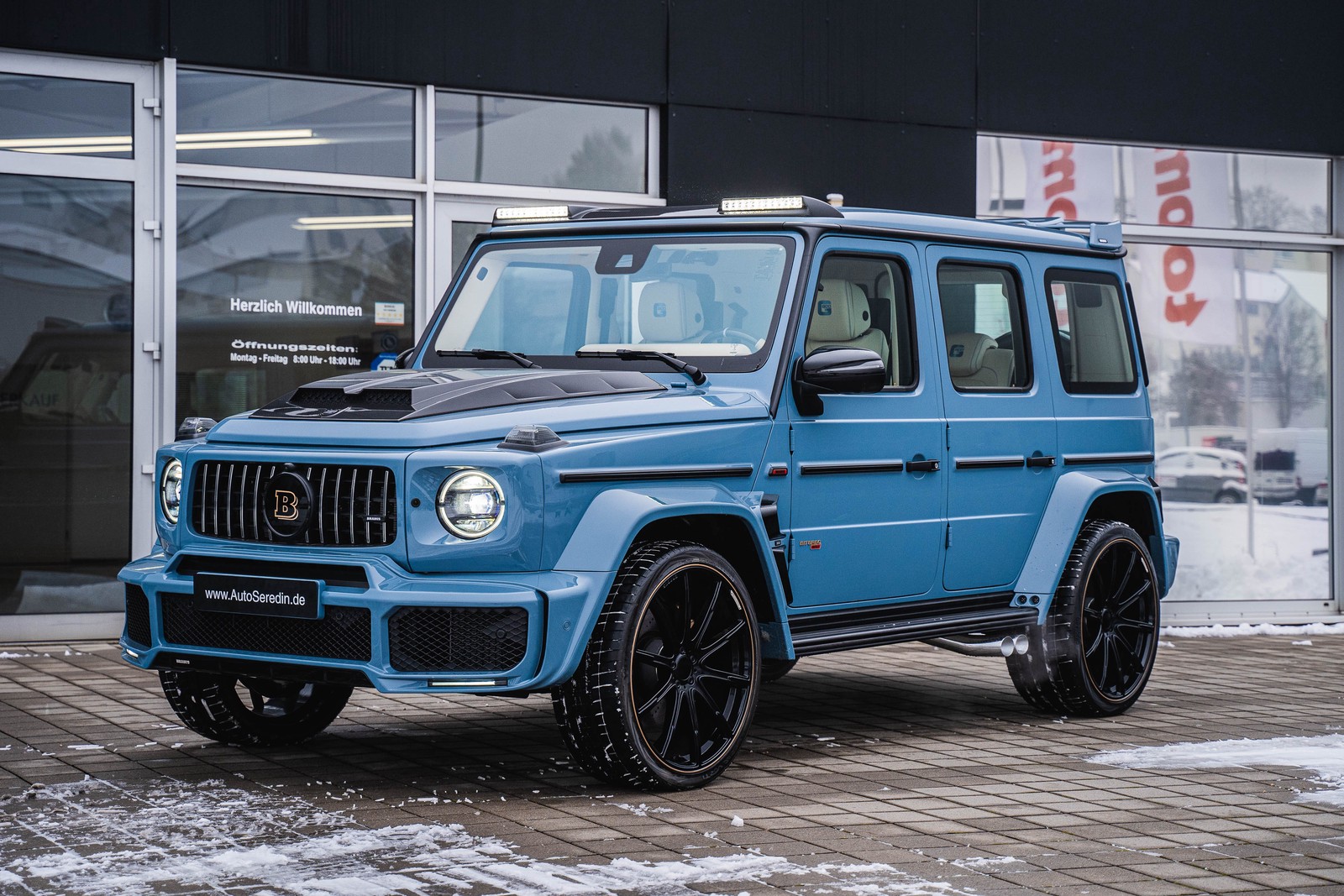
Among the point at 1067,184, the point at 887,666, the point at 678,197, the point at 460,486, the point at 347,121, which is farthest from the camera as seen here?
the point at 1067,184

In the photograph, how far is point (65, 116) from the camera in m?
10.2

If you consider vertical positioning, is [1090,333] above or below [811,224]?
below

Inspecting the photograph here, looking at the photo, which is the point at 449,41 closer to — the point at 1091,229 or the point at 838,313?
the point at 1091,229

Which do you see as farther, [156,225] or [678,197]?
[678,197]

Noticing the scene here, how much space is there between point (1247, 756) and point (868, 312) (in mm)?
2308

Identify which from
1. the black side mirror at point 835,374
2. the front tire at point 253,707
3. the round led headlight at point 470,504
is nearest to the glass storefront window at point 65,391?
the front tire at point 253,707

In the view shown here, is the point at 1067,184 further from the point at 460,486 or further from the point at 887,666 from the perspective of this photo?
the point at 460,486

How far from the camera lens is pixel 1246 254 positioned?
13.3m

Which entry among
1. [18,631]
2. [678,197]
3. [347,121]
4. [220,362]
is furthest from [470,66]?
[18,631]

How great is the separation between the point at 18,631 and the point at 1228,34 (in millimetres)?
9304

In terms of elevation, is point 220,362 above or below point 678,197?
below

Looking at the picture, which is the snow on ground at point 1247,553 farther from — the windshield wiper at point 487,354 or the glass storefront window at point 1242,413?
the windshield wiper at point 487,354

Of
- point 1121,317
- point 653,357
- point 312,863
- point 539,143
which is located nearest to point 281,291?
point 539,143

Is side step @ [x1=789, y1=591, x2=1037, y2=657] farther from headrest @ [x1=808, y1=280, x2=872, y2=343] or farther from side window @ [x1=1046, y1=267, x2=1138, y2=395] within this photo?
side window @ [x1=1046, y1=267, x2=1138, y2=395]
